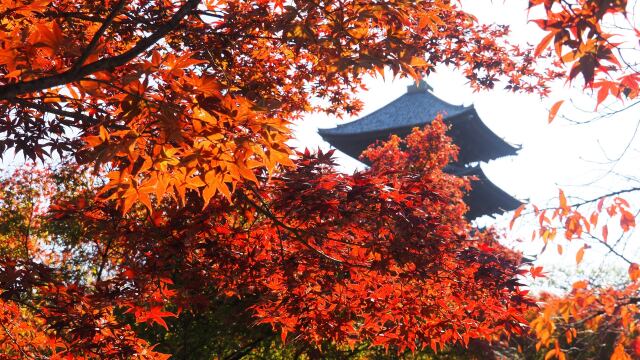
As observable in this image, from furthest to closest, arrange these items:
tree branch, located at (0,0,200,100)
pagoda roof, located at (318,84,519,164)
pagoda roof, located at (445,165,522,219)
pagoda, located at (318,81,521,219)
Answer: pagoda roof, located at (445,165,522,219)
pagoda, located at (318,81,521,219)
pagoda roof, located at (318,84,519,164)
tree branch, located at (0,0,200,100)

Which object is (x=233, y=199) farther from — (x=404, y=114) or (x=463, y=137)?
(x=404, y=114)

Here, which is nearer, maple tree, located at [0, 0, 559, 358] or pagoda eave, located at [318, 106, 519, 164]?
maple tree, located at [0, 0, 559, 358]

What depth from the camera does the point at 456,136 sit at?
20859mm

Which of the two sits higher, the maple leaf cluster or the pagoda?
the pagoda

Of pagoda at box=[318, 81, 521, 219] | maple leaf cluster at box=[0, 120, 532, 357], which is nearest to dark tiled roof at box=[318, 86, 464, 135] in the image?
pagoda at box=[318, 81, 521, 219]

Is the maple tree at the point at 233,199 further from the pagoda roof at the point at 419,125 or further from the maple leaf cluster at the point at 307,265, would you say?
the pagoda roof at the point at 419,125

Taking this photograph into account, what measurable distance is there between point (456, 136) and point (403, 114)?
121 inches

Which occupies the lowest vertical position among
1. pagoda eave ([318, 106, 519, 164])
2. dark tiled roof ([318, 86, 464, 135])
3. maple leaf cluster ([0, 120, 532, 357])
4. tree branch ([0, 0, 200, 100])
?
maple leaf cluster ([0, 120, 532, 357])

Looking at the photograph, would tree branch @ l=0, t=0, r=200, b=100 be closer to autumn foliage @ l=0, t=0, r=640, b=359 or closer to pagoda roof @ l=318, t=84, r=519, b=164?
autumn foliage @ l=0, t=0, r=640, b=359

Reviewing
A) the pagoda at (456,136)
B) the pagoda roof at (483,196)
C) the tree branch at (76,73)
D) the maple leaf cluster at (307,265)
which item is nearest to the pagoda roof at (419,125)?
the pagoda at (456,136)

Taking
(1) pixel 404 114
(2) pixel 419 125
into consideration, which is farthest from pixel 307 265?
(1) pixel 404 114

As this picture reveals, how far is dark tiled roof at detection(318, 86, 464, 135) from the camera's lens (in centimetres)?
2191

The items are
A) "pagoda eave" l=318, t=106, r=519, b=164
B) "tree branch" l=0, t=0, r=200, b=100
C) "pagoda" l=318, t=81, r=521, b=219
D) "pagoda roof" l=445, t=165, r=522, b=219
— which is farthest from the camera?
"pagoda roof" l=445, t=165, r=522, b=219

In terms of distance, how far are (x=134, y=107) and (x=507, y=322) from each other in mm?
2942
